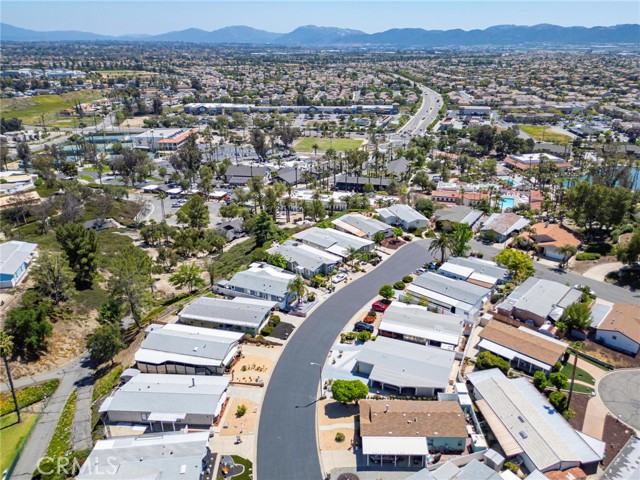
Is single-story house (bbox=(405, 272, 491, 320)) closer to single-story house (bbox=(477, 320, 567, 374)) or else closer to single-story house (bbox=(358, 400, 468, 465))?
single-story house (bbox=(477, 320, 567, 374))

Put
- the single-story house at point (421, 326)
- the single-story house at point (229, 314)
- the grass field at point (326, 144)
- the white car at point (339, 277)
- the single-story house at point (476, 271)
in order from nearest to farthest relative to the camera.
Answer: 1. the single-story house at point (421, 326)
2. the single-story house at point (229, 314)
3. the single-story house at point (476, 271)
4. the white car at point (339, 277)
5. the grass field at point (326, 144)

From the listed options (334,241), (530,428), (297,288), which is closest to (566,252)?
(334,241)

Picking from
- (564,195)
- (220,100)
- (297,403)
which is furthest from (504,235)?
(220,100)

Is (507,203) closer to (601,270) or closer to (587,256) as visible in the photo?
(587,256)

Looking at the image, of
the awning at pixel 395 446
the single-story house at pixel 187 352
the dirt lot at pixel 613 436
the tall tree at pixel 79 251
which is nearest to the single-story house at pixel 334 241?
the single-story house at pixel 187 352

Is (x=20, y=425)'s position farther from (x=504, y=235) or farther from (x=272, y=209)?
(x=504, y=235)

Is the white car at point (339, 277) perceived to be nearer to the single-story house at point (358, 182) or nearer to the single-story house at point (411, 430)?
the single-story house at point (411, 430)
